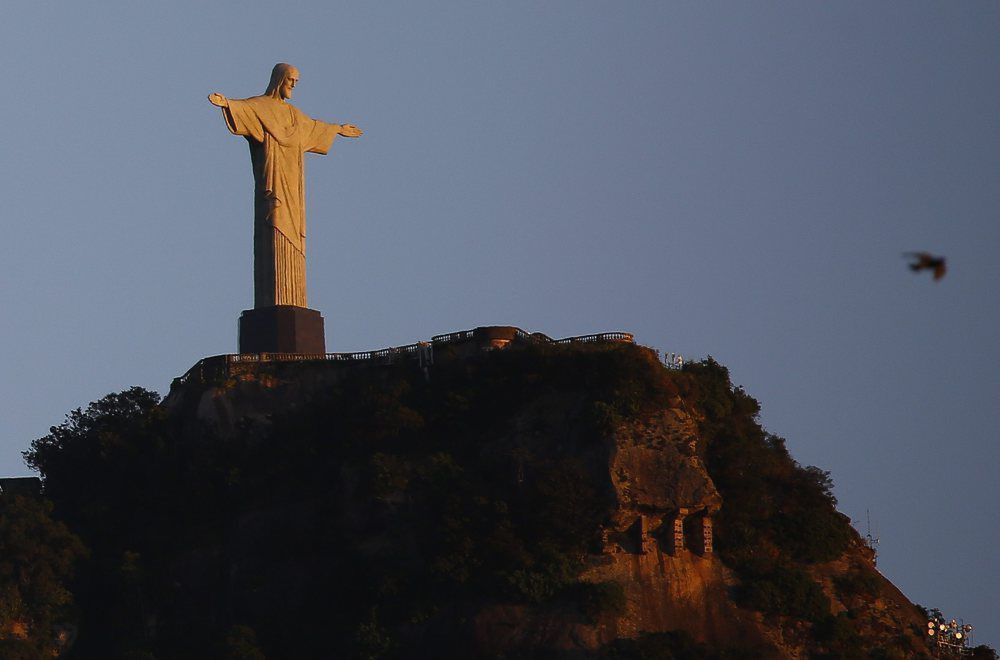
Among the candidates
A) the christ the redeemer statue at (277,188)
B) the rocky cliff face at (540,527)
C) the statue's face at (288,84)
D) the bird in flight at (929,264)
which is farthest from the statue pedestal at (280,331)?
the bird in flight at (929,264)

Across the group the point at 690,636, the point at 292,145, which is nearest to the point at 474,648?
the point at 690,636

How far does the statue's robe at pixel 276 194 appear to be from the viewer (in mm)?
56188

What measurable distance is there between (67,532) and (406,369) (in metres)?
11.6

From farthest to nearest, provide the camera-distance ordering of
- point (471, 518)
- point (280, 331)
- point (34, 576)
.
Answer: point (280, 331)
point (34, 576)
point (471, 518)

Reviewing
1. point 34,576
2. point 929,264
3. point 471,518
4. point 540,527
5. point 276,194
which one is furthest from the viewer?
point 276,194

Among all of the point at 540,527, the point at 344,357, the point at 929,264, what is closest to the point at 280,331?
the point at 344,357

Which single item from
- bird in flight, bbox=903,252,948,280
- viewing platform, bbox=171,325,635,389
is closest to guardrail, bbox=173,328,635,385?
viewing platform, bbox=171,325,635,389

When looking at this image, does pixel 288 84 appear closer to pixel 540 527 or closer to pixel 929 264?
pixel 540 527

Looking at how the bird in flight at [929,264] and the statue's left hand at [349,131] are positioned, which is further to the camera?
the statue's left hand at [349,131]

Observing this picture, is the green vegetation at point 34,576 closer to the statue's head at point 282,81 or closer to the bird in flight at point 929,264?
the statue's head at point 282,81

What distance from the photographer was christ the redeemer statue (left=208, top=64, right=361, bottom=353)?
5600cm

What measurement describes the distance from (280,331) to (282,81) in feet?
30.4

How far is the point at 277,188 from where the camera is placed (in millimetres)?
57156

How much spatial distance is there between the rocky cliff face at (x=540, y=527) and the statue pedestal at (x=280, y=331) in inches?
93.0
